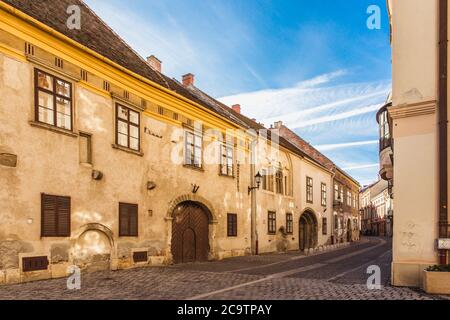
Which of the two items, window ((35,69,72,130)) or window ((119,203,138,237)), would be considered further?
window ((119,203,138,237))

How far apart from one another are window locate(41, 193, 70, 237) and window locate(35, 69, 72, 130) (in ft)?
6.80

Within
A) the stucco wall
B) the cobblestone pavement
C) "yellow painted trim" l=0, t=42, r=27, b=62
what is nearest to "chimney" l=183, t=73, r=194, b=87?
the stucco wall

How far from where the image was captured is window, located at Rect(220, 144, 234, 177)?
1831 cm

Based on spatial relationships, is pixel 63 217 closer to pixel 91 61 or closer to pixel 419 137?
pixel 91 61

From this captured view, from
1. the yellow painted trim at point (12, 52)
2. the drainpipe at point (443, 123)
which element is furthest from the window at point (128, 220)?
the drainpipe at point (443, 123)

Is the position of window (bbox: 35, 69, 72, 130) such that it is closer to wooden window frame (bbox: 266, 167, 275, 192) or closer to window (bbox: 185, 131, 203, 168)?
window (bbox: 185, 131, 203, 168)

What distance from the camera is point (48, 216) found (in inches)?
409

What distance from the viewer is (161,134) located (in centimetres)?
1469

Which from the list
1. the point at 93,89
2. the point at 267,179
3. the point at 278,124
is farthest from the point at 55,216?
the point at 278,124

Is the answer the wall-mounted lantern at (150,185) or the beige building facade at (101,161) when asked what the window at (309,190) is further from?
the wall-mounted lantern at (150,185)

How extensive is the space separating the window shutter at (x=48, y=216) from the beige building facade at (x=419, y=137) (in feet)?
29.4
